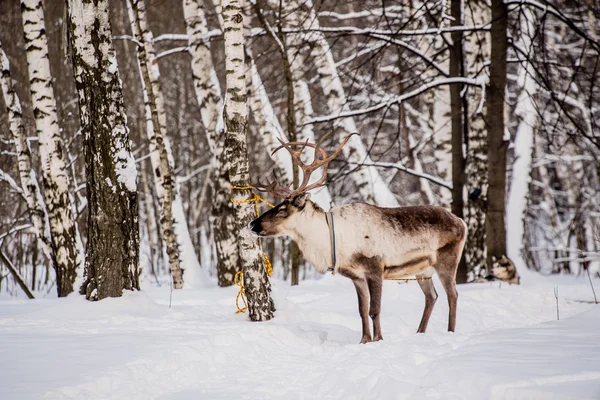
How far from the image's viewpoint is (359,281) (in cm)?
540

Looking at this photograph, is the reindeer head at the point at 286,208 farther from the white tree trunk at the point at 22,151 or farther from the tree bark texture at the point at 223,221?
the white tree trunk at the point at 22,151

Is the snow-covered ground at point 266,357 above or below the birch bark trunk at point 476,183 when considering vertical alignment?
below

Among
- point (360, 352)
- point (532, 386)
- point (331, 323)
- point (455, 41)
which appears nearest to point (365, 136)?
point (455, 41)

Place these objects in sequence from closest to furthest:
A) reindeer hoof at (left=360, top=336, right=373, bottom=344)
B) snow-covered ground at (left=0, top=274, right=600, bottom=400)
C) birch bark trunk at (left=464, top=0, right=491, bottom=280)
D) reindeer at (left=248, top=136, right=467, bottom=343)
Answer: snow-covered ground at (left=0, top=274, right=600, bottom=400)
reindeer hoof at (left=360, top=336, right=373, bottom=344)
reindeer at (left=248, top=136, right=467, bottom=343)
birch bark trunk at (left=464, top=0, right=491, bottom=280)

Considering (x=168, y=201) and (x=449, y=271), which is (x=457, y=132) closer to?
(x=449, y=271)

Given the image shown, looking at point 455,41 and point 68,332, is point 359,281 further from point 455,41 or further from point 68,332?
point 455,41

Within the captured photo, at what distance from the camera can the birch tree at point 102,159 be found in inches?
212

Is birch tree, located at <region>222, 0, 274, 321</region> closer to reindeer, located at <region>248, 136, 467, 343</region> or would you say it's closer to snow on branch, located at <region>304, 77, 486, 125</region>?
reindeer, located at <region>248, 136, 467, 343</region>

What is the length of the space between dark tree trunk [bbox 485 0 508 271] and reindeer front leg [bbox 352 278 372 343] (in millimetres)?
4443

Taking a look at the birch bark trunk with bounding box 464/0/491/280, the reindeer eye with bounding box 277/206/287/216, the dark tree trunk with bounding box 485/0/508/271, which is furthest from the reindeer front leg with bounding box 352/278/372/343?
the birch bark trunk with bounding box 464/0/491/280

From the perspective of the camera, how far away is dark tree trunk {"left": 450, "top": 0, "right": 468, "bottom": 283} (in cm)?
977

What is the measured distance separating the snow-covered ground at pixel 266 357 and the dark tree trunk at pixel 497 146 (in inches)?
129

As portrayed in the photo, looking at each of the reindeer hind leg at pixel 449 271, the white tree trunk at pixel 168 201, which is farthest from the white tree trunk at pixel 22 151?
the reindeer hind leg at pixel 449 271

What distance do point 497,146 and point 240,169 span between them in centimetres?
519
